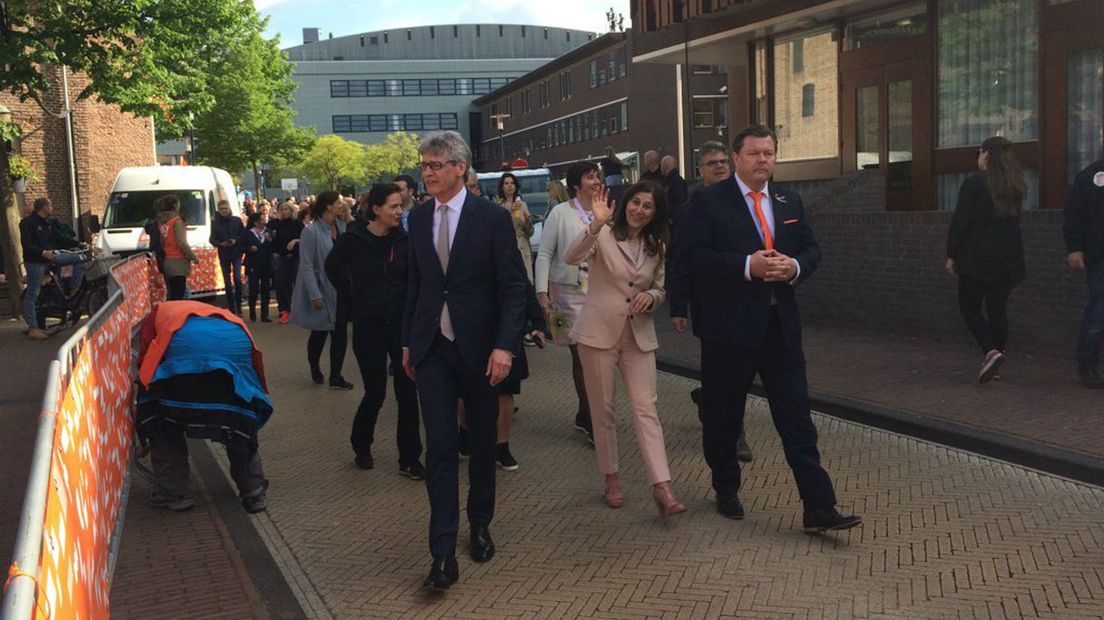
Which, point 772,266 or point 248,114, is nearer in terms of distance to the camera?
point 772,266

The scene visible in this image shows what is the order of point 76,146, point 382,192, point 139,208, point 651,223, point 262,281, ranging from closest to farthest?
1. point 651,223
2. point 382,192
3. point 262,281
4. point 139,208
5. point 76,146

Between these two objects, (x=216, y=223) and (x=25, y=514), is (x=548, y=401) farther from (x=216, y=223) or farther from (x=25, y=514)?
(x=216, y=223)

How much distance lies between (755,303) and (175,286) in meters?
11.3

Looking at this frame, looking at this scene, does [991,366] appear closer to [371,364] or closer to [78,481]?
[371,364]

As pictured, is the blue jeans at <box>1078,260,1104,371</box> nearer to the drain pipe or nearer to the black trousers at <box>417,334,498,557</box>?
the black trousers at <box>417,334,498,557</box>

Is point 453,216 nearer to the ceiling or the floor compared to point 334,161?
Answer: nearer to the floor

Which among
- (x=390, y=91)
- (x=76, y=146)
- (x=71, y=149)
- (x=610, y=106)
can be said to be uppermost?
(x=390, y=91)

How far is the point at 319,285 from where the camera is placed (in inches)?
385

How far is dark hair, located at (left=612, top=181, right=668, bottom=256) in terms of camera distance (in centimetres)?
586

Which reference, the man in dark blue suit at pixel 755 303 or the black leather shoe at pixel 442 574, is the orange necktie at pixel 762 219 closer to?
the man in dark blue suit at pixel 755 303

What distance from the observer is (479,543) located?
5066 mm

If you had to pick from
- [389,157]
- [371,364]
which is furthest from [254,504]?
[389,157]

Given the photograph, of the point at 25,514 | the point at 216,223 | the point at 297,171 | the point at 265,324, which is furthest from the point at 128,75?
the point at 297,171

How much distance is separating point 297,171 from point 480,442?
291ft
